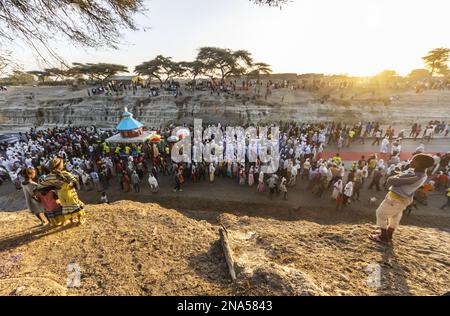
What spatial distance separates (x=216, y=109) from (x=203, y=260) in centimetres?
2533

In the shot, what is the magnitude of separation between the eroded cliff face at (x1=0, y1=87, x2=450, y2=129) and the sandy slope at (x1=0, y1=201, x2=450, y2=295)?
72.3 ft

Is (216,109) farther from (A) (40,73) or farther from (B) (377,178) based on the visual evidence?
(A) (40,73)

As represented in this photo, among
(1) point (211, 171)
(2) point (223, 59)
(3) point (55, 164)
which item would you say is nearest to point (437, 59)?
(2) point (223, 59)

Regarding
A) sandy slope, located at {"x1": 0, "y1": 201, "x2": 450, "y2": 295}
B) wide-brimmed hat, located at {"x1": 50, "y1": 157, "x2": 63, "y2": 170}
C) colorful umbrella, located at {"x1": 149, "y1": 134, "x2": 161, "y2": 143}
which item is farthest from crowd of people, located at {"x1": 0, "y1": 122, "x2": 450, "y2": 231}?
wide-brimmed hat, located at {"x1": 50, "y1": 157, "x2": 63, "y2": 170}

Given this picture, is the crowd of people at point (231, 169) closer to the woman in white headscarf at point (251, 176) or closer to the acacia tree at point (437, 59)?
the woman in white headscarf at point (251, 176)

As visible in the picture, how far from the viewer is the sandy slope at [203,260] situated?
130 inches

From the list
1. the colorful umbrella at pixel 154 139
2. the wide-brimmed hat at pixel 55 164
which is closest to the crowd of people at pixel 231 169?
the colorful umbrella at pixel 154 139

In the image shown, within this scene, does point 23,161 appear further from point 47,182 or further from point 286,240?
point 286,240

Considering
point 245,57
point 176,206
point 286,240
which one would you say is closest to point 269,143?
point 176,206

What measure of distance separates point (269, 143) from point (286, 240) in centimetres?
846

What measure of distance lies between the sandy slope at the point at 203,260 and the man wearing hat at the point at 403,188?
0.67m

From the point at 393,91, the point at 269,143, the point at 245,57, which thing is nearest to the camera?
the point at 269,143

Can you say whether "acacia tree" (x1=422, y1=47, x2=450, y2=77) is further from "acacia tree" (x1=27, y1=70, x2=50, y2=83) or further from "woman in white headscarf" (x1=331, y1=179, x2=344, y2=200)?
"acacia tree" (x1=27, y1=70, x2=50, y2=83)

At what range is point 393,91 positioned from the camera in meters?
29.5
